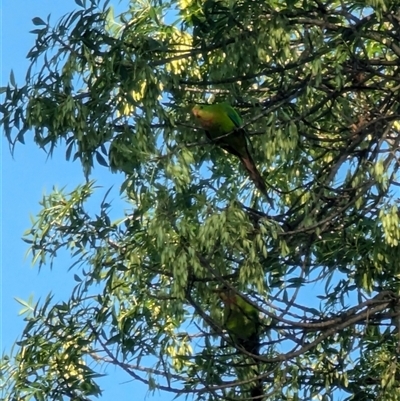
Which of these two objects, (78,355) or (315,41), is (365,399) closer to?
(78,355)

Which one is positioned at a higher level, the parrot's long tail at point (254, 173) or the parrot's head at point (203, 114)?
the parrot's head at point (203, 114)

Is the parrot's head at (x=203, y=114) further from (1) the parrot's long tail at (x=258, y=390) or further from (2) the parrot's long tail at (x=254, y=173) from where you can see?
(1) the parrot's long tail at (x=258, y=390)

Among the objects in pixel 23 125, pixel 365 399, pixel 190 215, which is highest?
pixel 23 125

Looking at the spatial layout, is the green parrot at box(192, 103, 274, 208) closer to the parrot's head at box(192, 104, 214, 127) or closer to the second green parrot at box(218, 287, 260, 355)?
the parrot's head at box(192, 104, 214, 127)

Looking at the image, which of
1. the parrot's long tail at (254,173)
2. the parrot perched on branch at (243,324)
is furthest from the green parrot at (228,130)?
the parrot perched on branch at (243,324)

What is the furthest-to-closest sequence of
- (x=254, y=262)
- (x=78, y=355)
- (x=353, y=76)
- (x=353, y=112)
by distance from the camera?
1. (x=353, y=112)
2. (x=353, y=76)
3. (x=78, y=355)
4. (x=254, y=262)

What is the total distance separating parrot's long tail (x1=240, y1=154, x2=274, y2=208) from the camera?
4633 millimetres

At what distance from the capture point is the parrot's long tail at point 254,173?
463 centimetres

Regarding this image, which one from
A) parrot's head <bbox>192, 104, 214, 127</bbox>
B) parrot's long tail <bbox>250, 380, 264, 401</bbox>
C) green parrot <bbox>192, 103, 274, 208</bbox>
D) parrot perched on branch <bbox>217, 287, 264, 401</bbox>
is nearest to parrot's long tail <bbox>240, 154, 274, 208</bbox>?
green parrot <bbox>192, 103, 274, 208</bbox>

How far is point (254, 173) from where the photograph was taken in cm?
470

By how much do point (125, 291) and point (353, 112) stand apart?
1.68 meters

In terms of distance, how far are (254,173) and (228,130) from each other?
10.6 inches

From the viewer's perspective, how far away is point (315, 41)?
4035 millimetres

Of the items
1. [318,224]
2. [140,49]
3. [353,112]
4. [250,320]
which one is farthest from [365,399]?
[140,49]
